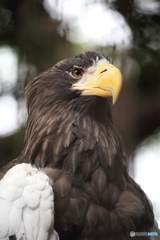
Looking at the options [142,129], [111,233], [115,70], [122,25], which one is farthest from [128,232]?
[122,25]

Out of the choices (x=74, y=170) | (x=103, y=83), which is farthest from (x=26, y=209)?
(x=103, y=83)

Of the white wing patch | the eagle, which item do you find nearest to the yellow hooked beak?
the eagle

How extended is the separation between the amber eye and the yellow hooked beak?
0.08ft

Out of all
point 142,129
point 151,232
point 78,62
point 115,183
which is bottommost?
point 151,232

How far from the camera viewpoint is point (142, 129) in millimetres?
1851

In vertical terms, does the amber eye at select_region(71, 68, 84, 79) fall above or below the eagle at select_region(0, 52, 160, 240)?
above

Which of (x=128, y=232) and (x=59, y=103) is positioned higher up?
(x=59, y=103)

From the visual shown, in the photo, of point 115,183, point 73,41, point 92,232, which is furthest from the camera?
point 73,41

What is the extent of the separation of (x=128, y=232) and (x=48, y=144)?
0.31 metres

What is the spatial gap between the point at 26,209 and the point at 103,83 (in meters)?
0.37

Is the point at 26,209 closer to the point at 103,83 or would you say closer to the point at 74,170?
the point at 74,170

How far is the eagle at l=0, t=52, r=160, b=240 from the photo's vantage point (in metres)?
1.62

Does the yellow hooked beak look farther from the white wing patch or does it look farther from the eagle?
the white wing patch

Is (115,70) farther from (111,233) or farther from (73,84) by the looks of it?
(111,233)
